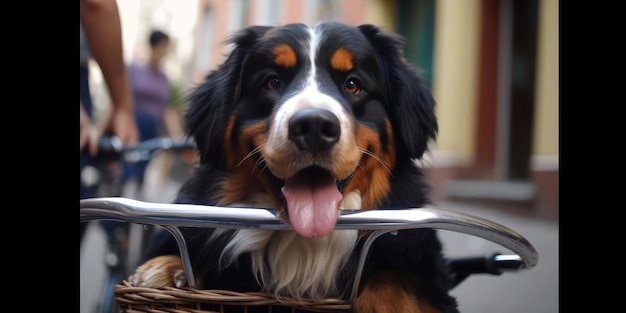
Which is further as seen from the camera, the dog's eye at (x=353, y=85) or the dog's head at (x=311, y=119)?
the dog's eye at (x=353, y=85)

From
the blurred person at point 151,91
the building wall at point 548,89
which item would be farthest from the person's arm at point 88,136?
the building wall at point 548,89

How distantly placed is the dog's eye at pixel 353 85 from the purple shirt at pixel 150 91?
2.00 metres

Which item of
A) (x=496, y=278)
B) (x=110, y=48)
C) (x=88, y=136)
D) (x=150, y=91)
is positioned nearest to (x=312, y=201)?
(x=110, y=48)

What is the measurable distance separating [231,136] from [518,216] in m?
1.73

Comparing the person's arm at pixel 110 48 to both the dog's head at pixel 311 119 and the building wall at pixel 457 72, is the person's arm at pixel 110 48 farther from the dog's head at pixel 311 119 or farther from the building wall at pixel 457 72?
the building wall at pixel 457 72

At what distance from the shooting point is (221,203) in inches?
66.5

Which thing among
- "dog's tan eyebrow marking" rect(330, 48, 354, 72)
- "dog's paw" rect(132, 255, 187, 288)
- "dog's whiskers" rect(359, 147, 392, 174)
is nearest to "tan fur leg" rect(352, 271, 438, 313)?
"dog's whiskers" rect(359, 147, 392, 174)

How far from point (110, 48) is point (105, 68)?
0.10 m

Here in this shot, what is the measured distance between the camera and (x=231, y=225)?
1.16 meters

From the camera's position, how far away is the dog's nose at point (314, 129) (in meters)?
1.36

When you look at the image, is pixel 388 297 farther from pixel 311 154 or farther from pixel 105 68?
pixel 105 68
